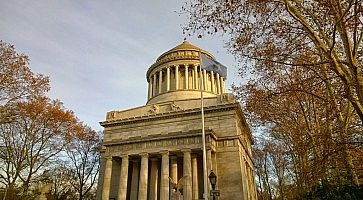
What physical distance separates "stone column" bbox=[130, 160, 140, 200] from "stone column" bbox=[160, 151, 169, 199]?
367 cm

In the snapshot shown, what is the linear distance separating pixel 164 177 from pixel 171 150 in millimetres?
2379

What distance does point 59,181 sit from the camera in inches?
1475

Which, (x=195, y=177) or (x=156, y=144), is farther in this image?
(x=156, y=144)

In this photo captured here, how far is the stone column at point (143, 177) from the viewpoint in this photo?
80.1 ft

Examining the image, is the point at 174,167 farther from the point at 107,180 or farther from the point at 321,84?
the point at 321,84

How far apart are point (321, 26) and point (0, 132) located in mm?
26817

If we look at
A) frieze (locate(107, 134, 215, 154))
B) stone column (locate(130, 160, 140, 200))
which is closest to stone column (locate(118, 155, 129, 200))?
frieze (locate(107, 134, 215, 154))

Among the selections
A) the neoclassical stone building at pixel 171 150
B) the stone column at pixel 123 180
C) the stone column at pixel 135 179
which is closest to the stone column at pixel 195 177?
the neoclassical stone building at pixel 171 150

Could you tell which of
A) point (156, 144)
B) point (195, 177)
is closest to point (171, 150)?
point (156, 144)

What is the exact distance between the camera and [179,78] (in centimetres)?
3872

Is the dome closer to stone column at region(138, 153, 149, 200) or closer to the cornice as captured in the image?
the cornice

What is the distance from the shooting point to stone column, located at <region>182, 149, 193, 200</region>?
22805mm

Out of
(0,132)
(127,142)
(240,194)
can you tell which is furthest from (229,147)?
(0,132)

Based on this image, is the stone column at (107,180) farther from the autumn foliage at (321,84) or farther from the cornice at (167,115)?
the autumn foliage at (321,84)
